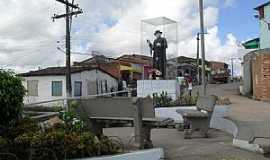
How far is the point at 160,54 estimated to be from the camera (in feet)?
61.4

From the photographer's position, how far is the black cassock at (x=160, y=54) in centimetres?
1865

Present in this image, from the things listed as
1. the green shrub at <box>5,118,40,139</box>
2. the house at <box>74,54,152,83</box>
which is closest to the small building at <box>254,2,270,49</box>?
the house at <box>74,54,152,83</box>

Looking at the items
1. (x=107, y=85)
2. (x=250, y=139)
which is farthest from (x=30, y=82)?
(x=250, y=139)

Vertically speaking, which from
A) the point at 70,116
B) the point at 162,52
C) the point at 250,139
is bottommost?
the point at 250,139

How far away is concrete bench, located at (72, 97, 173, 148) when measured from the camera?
8.20 meters

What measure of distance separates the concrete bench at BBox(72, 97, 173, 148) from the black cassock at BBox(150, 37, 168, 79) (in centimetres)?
1004

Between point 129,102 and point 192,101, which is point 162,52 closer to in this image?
point 192,101

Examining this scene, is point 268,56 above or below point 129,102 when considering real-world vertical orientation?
above

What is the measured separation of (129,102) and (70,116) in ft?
3.58

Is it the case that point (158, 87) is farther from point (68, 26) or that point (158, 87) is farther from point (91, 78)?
point (91, 78)

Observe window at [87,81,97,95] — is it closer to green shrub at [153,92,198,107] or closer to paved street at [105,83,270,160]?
green shrub at [153,92,198,107]

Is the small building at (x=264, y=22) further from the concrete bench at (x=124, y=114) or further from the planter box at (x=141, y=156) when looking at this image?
the planter box at (x=141, y=156)

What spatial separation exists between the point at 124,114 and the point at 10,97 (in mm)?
2298

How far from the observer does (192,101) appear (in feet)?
49.7
